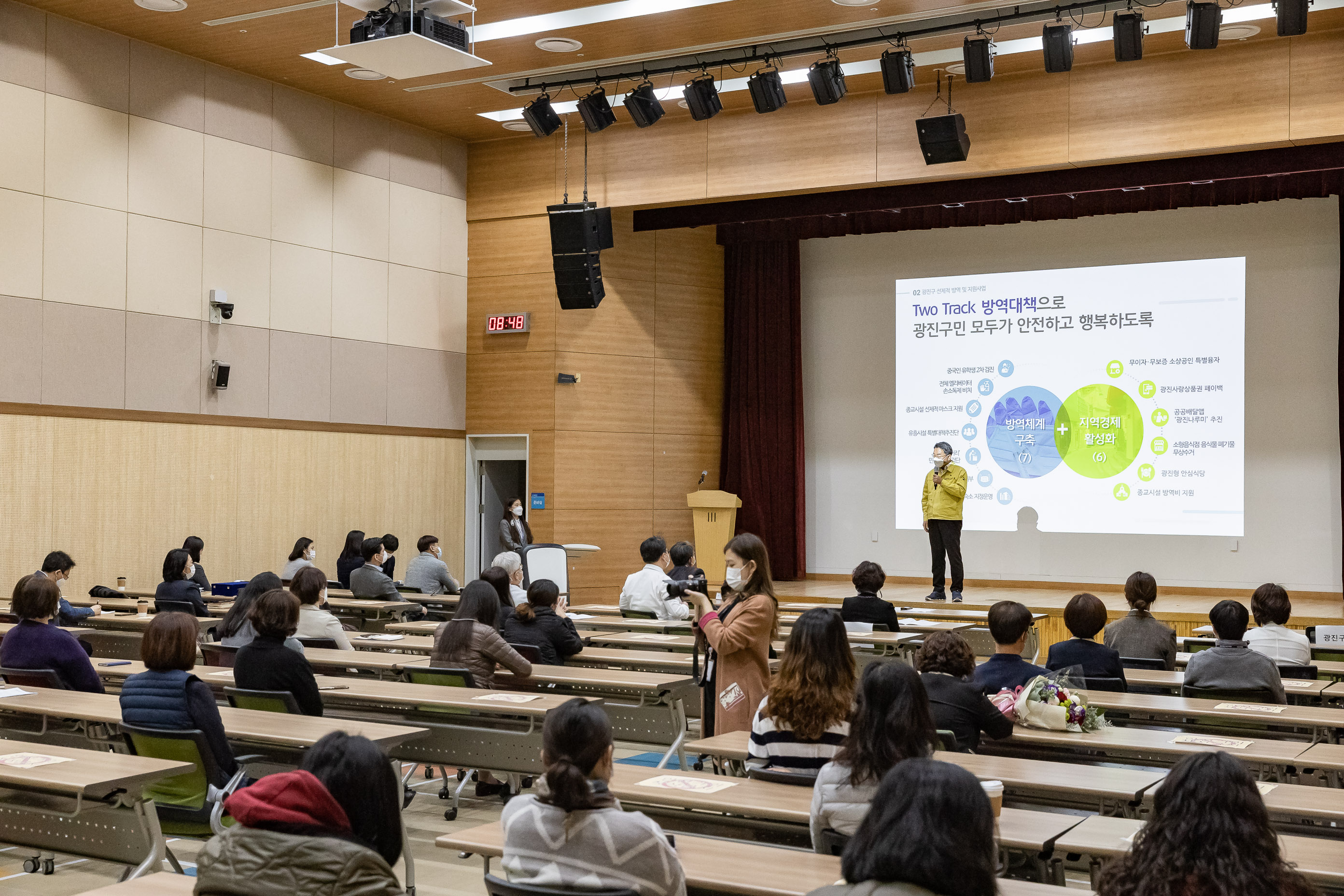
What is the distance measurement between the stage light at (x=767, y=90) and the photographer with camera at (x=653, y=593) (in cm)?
396

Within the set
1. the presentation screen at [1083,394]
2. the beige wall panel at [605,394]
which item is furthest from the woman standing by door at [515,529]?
the presentation screen at [1083,394]

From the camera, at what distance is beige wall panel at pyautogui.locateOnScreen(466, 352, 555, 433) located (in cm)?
1300

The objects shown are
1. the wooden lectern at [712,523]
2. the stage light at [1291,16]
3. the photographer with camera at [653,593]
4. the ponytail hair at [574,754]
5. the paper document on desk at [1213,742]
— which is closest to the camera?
the ponytail hair at [574,754]

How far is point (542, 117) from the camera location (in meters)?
11.2

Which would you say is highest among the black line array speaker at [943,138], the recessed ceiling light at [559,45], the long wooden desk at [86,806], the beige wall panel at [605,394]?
the recessed ceiling light at [559,45]

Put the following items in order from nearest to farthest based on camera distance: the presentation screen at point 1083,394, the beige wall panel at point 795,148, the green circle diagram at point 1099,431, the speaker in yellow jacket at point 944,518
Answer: the speaker in yellow jacket at point 944,518 → the beige wall panel at point 795,148 → the presentation screen at point 1083,394 → the green circle diagram at point 1099,431

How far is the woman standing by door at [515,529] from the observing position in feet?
40.0

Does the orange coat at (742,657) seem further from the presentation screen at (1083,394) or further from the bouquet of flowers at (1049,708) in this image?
the presentation screen at (1083,394)

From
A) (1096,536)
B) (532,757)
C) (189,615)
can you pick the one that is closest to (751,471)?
(1096,536)

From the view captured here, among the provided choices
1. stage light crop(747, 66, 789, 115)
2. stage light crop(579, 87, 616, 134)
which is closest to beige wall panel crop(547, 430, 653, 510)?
stage light crop(579, 87, 616, 134)

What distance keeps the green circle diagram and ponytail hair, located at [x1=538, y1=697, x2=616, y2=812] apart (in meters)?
10.6

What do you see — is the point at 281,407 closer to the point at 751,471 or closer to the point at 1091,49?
the point at 751,471

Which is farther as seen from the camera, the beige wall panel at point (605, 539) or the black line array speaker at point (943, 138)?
the beige wall panel at point (605, 539)

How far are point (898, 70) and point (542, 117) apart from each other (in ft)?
10.9
